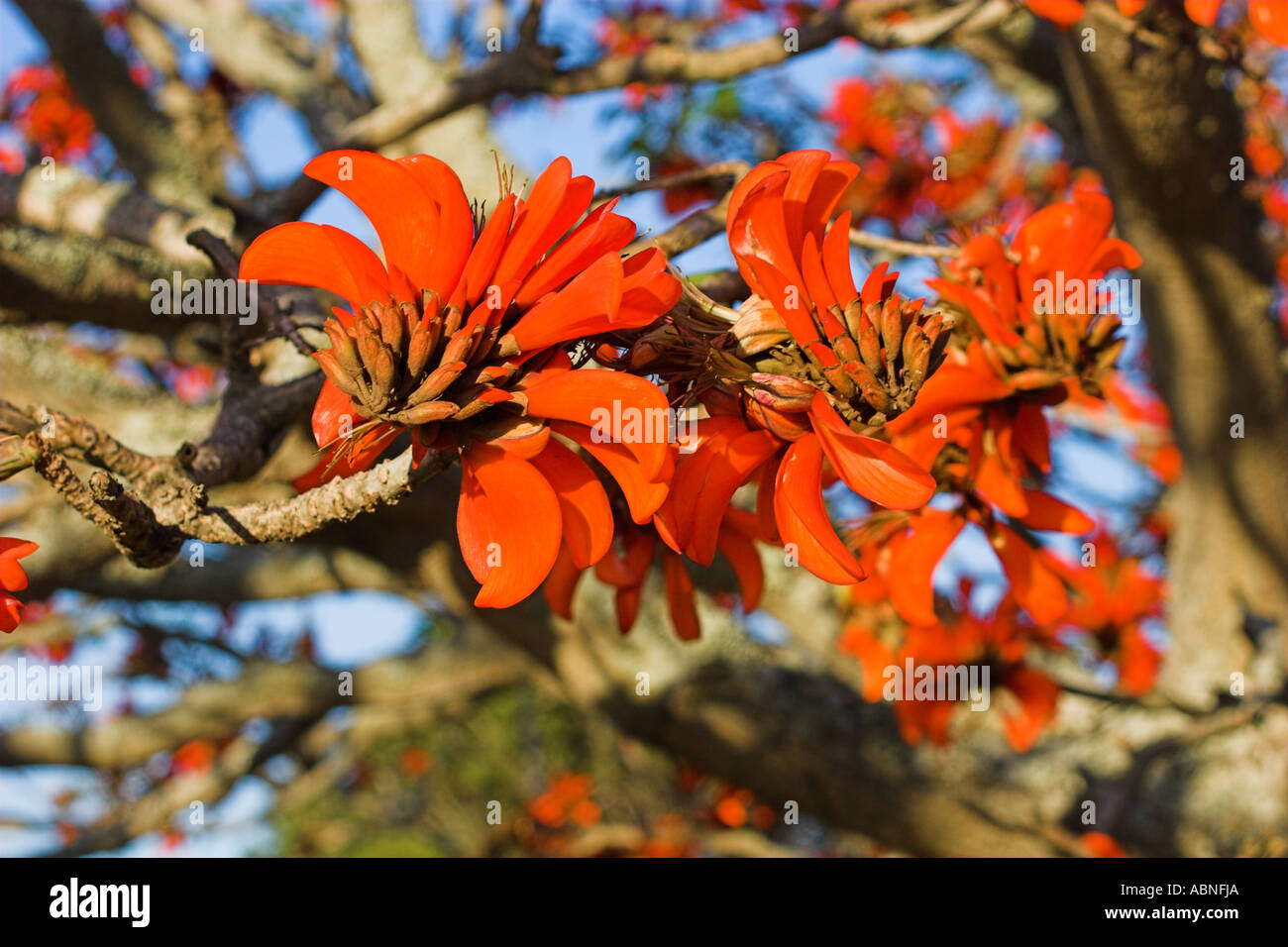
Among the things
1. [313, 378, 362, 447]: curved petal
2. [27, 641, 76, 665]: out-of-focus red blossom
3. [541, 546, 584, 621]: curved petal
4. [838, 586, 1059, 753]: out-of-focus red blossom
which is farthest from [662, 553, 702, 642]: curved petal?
→ [27, 641, 76, 665]: out-of-focus red blossom

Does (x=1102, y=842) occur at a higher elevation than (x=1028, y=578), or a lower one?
lower

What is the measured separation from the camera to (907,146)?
492cm

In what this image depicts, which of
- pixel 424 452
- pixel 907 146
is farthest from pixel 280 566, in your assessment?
pixel 907 146

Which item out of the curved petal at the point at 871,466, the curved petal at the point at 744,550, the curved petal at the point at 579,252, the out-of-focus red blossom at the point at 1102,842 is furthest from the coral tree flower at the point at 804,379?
the out-of-focus red blossom at the point at 1102,842

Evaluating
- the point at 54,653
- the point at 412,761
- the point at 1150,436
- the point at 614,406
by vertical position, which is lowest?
the point at 412,761

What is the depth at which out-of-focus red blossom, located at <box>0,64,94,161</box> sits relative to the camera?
470cm

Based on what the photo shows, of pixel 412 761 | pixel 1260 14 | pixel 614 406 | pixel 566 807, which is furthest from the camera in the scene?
pixel 412 761

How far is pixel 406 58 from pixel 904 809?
9.33 feet

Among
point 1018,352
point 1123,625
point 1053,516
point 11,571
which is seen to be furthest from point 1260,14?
point 1123,625

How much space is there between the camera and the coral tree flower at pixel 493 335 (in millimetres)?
789

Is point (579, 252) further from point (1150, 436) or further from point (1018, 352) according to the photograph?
point (1150, 436)

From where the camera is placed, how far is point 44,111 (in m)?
4.71

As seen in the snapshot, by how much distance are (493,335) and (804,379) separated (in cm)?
26

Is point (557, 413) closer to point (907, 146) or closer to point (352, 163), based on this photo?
point (352, 163)
